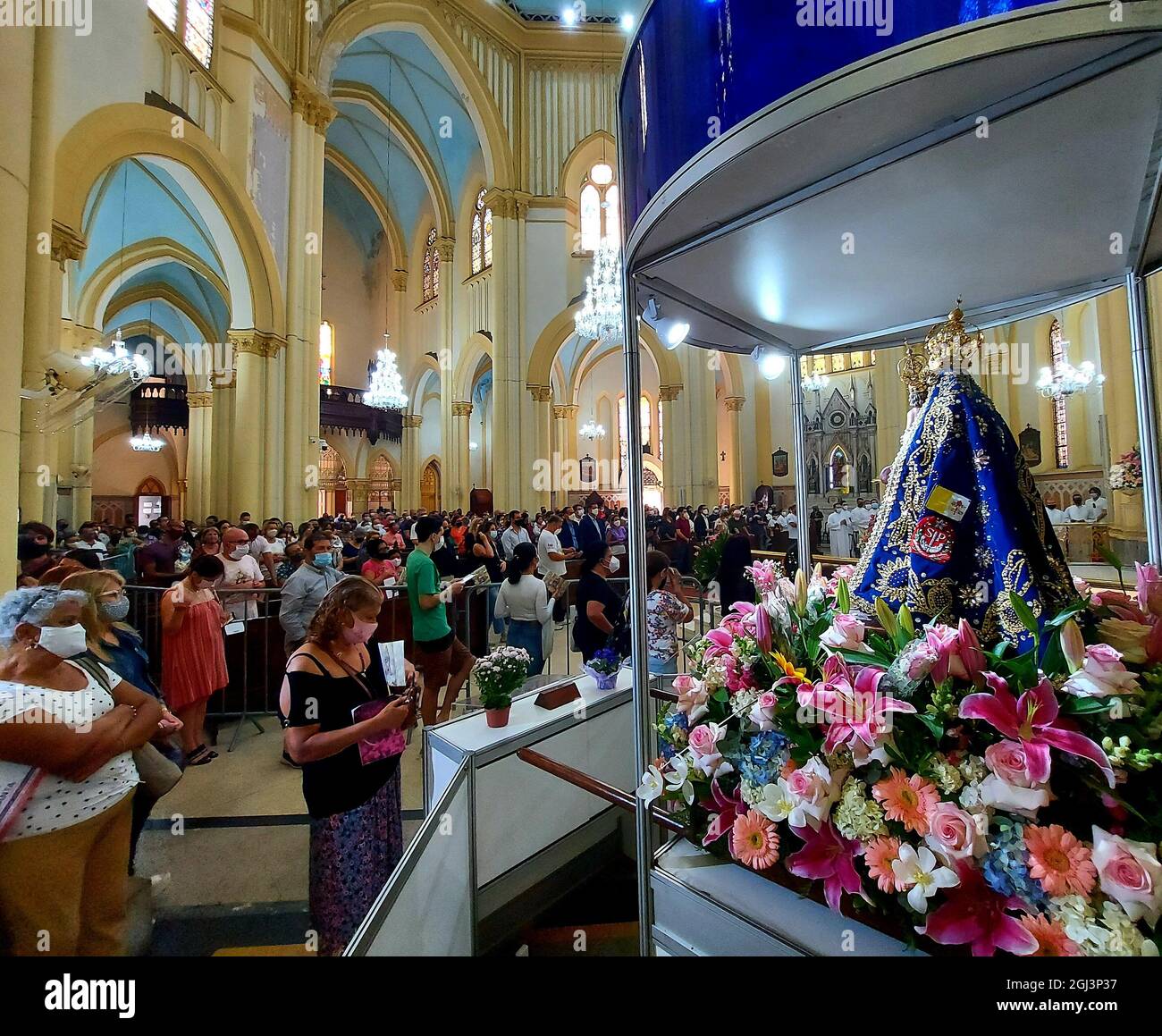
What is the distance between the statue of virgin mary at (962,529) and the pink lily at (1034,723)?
0.67 meters

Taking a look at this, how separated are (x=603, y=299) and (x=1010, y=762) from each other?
40.3 feet

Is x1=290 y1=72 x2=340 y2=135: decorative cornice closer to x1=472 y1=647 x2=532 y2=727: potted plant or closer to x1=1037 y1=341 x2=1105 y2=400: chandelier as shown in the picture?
x1=472 y1=647 x2=532 y2=727: potted plant

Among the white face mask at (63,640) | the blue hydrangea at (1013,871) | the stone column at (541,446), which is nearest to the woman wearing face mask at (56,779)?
the white face mask at (63,640)

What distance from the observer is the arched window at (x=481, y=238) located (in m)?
18.1

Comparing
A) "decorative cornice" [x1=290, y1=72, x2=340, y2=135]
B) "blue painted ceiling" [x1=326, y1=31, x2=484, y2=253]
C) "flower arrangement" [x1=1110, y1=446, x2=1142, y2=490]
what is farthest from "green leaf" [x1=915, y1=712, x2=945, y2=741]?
"blue painted ceiling" [x1=326, y1=31, x2=484, y2=253]

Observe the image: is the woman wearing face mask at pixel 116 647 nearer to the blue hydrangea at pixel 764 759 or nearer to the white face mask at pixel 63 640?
the white face mask at pixel 63 640

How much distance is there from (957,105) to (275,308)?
11.8 m

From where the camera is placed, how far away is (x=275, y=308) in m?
10.7

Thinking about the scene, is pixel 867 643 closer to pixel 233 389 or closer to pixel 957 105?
pixel 957 105

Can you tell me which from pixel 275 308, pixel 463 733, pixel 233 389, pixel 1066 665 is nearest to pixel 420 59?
pixel 275 308

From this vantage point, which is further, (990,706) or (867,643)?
(867,643)

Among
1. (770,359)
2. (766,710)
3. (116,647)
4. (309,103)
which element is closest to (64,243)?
(116,647)

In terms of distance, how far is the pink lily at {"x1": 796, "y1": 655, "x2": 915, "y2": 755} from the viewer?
1211mm
